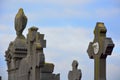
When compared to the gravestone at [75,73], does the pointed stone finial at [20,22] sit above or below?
above

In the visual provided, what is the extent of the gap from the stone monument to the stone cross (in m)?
1.57

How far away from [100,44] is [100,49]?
15 cm

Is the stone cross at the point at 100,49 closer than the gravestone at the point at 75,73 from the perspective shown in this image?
Yes

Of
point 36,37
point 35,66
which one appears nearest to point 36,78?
point 35,66

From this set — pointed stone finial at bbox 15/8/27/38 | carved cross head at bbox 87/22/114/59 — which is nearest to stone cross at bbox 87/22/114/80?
carved cross head at bbox 87/22/114/59

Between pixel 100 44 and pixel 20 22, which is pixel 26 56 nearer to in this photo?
pixel 20 22

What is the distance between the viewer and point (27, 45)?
14328 mm

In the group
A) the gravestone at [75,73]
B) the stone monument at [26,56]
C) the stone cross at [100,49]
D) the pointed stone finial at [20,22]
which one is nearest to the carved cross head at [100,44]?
the stone cross at [100,49]

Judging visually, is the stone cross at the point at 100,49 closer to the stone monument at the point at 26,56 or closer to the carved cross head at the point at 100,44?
Result: the carved cross head at the point at 100,44

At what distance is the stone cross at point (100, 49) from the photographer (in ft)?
43.8

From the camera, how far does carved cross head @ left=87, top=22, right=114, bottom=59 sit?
1331 centimetres

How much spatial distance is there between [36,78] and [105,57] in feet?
6.87

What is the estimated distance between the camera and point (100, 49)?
13727mm

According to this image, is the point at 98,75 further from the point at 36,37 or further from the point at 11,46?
the point at 11,46
